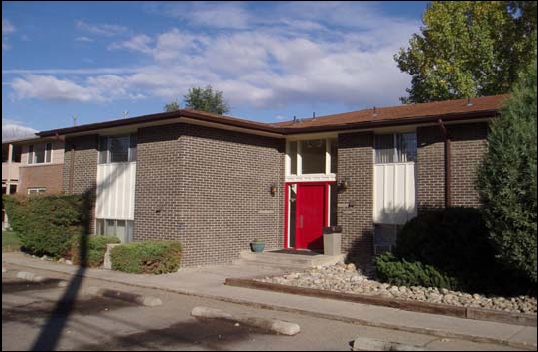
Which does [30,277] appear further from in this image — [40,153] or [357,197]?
[40,153]

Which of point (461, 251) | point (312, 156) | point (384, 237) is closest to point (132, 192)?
point (312, 156)

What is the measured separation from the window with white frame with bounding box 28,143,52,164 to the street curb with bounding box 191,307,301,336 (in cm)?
1750

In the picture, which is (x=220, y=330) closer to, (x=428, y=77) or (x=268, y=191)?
(x=268, y=191)

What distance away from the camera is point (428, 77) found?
27.8 m

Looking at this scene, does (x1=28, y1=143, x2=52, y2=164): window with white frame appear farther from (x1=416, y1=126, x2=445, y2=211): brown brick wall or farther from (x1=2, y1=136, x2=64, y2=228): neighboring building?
(x1=416, y1=126, x2=445, y2=211): brown brick wall

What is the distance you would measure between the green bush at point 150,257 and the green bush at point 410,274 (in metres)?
5.39

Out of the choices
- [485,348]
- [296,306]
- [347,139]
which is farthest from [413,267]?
[347,139]

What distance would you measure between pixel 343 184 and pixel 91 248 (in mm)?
7399

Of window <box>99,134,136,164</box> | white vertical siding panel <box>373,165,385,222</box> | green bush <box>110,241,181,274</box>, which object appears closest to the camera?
green bush <box>110,241,181,274</box>

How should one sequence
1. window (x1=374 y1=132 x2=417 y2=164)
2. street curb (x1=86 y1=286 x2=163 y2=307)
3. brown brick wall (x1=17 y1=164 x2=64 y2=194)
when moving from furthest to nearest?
brown brick wall (x1=17 y1=164 x2=64 y2=194) < window (x1=374 y1=132 x2=417 y2=164) < street curb (x1=86 y1=286 x2=163 y2=307)

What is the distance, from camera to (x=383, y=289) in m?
11.2

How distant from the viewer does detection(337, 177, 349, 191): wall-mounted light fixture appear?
51.8 ft

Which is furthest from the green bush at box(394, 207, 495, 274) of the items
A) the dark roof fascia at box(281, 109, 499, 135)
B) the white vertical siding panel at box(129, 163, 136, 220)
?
the white vertical siding panel at box(129, 163, 136, 220)

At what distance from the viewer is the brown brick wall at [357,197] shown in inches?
605
